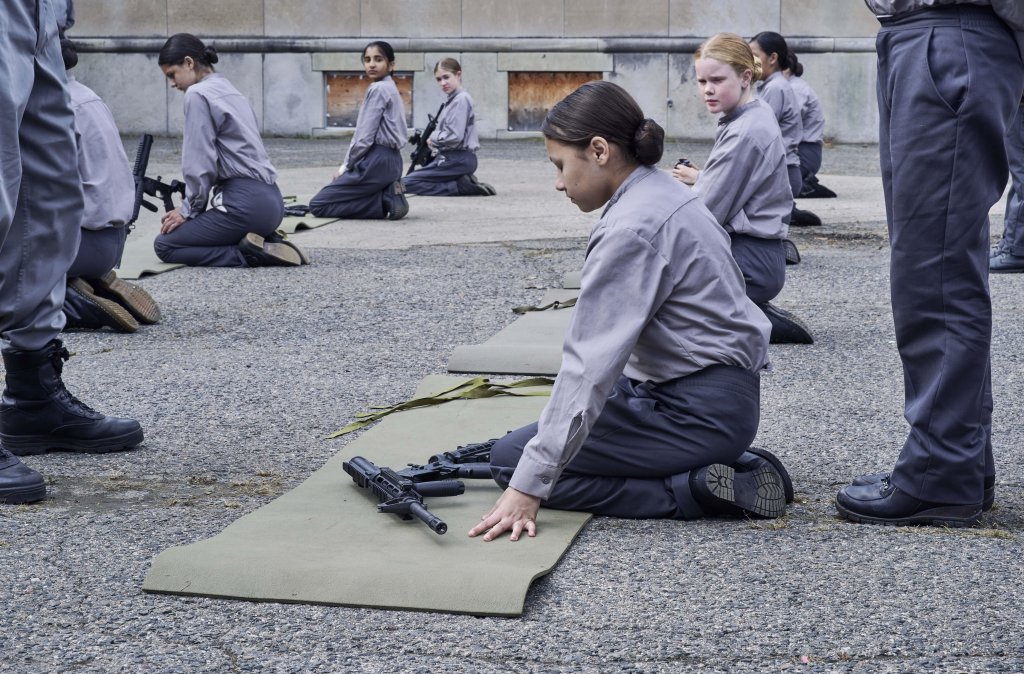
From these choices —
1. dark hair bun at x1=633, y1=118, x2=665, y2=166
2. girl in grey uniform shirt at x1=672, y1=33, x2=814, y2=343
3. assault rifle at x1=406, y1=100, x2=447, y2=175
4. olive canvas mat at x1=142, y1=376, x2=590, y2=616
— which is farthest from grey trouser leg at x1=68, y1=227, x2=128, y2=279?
assault rifle at x1=406, y1=100, x2=447, y2=175

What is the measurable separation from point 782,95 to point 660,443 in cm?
785

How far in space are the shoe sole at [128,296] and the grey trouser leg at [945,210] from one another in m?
4.18

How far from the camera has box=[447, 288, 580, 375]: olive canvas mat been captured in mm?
5633

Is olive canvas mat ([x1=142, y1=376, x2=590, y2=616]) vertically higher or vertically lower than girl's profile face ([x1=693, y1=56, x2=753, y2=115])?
lower

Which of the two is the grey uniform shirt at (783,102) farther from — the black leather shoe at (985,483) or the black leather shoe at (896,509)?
the black leather shoe at (896,509)

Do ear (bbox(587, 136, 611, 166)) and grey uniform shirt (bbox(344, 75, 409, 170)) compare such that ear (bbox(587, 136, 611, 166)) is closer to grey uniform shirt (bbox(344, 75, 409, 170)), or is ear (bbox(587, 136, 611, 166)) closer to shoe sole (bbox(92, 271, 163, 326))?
shoe sole (bbox(92, 271, 163, 326))

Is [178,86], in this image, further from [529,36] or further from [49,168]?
[529,36]

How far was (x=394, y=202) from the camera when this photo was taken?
11.6 metres

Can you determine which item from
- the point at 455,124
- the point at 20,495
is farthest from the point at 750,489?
the point at 455,124

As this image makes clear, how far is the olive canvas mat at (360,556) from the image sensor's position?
9.78ft

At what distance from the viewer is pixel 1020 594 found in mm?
3018

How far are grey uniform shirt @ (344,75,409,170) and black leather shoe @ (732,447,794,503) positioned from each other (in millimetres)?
8151

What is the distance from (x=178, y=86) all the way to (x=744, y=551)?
5.91 m

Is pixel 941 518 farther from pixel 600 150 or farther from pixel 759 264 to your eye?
pixel 759 264
